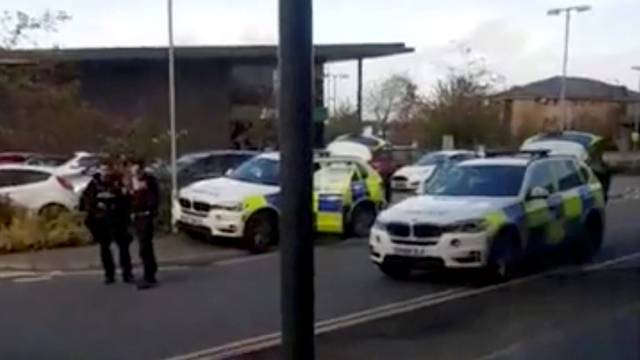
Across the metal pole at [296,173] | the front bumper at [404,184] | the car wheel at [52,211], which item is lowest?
the front bumper at [404,184]

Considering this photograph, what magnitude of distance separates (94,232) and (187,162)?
40.6 feet

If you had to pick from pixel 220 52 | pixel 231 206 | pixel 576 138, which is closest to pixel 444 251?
pixel 231 206

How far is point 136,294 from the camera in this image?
1261cm

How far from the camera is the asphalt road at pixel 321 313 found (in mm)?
8984

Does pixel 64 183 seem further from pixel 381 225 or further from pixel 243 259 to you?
pixel 381 225

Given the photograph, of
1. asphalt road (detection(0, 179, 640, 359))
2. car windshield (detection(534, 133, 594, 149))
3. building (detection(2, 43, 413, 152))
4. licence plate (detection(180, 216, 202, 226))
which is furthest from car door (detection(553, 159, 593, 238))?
building (detection(2, 43, 413, 152))

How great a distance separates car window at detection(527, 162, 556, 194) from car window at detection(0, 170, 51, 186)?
31.3ft

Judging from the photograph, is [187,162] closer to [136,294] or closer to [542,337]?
[136,294]

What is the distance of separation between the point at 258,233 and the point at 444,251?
5.01m

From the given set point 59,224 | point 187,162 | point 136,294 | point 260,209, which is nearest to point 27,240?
point 59,224

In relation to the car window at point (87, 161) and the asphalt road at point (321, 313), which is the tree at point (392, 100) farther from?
the asphalt road at point (321, 313)

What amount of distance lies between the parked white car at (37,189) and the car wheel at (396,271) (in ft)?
25.0

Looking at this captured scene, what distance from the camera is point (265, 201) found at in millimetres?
17344

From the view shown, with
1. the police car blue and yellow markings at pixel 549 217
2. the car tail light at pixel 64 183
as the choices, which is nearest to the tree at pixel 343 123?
the car tail light at pixel 64 183
